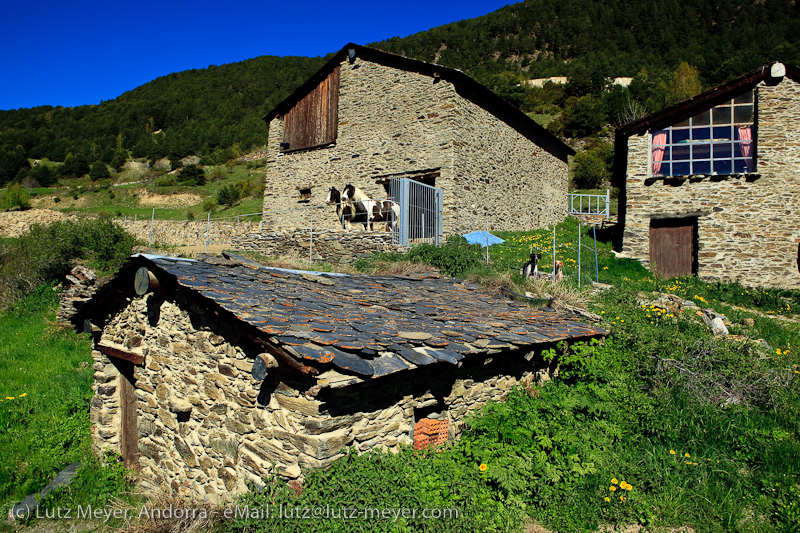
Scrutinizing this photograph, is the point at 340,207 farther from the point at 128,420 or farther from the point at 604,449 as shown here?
the point at 604,449

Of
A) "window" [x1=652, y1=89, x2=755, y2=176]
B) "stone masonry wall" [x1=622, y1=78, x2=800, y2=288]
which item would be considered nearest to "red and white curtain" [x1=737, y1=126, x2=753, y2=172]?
"window" [x1=652, y1=89, x2=755, y2=176]

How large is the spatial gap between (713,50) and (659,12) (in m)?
19.9

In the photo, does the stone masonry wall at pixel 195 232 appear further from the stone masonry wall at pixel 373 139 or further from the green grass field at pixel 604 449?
the green grass field at pixel 604 449

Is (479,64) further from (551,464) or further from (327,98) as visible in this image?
(551,464)

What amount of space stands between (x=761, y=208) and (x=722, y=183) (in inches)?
49.5

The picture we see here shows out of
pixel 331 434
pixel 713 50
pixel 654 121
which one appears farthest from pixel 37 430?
pixel 713 50

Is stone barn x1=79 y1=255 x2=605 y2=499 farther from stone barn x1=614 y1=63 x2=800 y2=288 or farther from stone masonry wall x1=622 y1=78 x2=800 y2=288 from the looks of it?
stone masonry wall x1=622 y1=78 x2=800 y2=288

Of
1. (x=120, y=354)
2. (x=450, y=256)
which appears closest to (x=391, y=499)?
(x=120, y=354)

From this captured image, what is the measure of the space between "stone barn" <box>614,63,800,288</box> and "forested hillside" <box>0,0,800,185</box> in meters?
22.5

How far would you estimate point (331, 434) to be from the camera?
13.7 ft

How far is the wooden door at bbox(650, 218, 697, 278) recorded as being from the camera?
44.5 ft

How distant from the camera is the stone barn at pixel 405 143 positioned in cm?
1469

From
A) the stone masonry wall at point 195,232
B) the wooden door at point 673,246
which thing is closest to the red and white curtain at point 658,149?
the wooden door at point 673,246

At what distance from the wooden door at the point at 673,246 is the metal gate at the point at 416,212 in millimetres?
6809
